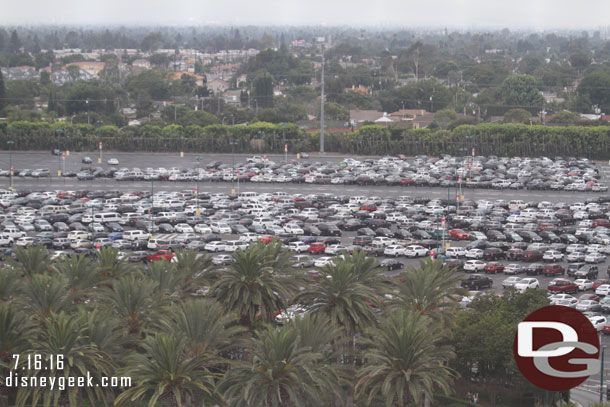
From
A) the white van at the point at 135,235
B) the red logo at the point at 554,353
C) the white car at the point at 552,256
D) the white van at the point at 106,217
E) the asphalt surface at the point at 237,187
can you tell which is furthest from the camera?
the asphalt surface at the point at 237,187

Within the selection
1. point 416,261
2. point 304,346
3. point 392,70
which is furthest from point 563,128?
point 392,70

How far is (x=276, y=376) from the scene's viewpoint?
17.6 meters

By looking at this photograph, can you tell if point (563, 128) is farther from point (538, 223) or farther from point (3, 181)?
point (3, 181)

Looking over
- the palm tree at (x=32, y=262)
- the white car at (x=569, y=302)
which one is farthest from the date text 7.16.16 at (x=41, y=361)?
the white car at (x=569, y=302)

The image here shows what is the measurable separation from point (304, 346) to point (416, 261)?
1768 cm

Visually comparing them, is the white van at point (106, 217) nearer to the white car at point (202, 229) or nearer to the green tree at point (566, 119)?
the white car at point (202, 229)

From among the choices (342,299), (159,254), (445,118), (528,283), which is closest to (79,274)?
(342,299)

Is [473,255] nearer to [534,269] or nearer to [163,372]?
[534,269]

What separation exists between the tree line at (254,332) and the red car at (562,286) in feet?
22.2

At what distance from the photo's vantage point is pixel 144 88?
4247 inches

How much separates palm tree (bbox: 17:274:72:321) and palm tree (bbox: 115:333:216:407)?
160 inches

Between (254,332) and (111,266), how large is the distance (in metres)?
5.14

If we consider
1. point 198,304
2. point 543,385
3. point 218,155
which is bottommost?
point 218,155

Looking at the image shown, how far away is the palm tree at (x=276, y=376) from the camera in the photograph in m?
17.4
